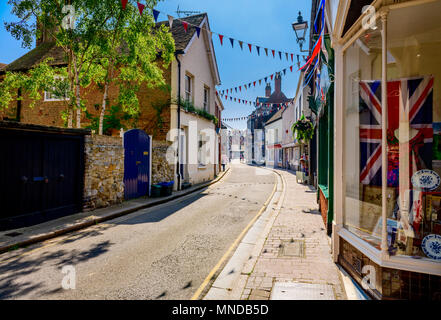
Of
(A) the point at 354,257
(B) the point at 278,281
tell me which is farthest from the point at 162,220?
(A) the point at 354,257

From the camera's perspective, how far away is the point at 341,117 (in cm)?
413

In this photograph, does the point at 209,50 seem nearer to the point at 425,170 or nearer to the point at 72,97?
the point at 72,97

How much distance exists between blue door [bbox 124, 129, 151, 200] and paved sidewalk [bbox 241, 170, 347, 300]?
6031 mm

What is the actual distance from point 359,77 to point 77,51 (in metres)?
8.87

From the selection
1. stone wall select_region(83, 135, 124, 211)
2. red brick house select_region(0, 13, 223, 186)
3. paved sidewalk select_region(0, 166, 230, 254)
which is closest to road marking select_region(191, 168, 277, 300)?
paved sidewalk select_region(0, 166, 230, 254)

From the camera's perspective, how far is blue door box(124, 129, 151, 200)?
9836 mm

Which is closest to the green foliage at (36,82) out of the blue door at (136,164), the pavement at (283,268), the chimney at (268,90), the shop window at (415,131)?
the blue door at (136,164)

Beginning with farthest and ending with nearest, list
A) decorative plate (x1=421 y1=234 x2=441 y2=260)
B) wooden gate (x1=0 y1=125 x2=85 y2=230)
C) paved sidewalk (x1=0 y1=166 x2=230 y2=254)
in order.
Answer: wooden gate (x1=0 y1=125 x2=85 y2=230) < paved sidewalk (x1=0 y1=166 x2=230 y2=254) < decorative plate (x1=421 y1=234 x2=441 y2=260)

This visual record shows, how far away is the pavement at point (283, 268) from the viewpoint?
318 cm

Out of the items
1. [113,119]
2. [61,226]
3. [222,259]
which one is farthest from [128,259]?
[113,119]

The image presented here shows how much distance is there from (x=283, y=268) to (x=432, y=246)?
74.4 inches

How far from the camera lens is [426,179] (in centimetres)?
322

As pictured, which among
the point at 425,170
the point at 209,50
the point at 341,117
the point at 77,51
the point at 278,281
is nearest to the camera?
the point at 425,170

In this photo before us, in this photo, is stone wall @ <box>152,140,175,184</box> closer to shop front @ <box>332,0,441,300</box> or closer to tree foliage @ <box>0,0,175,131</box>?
tree foliage @ <box>0,0,175,131</box>
